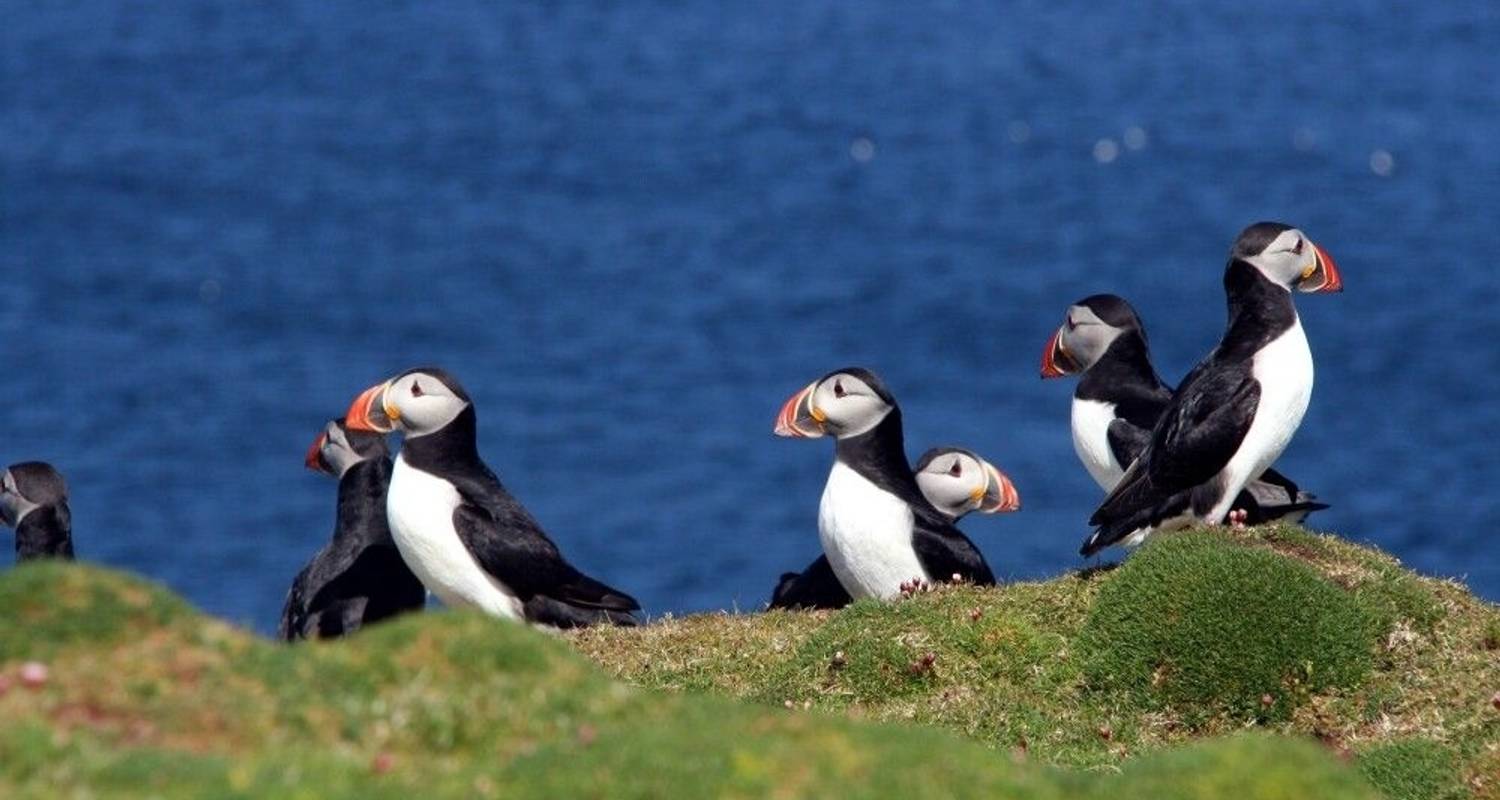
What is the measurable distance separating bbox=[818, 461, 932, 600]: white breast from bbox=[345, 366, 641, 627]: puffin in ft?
3.89

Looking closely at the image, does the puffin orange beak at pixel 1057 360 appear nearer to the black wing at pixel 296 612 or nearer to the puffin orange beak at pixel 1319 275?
the puffin orange beak at pixel 1319 275

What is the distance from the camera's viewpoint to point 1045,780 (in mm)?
7219

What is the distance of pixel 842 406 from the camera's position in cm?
1458

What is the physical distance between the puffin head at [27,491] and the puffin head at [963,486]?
5066mm

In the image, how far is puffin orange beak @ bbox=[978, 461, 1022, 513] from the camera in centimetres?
1516

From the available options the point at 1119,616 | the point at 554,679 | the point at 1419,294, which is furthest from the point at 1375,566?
the point at 1419,294

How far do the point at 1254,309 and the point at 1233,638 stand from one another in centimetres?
265

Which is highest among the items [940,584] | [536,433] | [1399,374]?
[1399,374]

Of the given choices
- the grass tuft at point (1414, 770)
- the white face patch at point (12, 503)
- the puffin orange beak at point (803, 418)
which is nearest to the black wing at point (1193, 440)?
the puffin orange beak at point (803, 418)

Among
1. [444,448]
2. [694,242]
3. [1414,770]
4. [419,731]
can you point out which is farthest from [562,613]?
[694,242]

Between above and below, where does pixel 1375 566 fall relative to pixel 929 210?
below

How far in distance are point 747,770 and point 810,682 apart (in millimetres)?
5179

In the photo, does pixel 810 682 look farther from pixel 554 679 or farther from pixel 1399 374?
pixel 1399 374

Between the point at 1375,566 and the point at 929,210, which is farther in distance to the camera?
the point at 929,210
